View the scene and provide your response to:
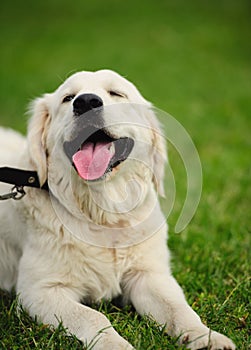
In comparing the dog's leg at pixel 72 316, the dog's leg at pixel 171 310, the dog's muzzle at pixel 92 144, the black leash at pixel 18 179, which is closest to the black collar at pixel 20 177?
the black leash at pixel 18 179

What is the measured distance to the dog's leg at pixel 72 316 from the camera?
2574 millimetres

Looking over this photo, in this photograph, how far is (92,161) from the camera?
2.96m

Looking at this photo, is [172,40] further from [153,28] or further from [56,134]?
[56,134]

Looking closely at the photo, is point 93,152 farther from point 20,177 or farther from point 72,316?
point 72,316

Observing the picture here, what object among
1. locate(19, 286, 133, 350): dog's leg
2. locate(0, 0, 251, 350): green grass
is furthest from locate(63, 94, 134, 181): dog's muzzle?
locate(0, 0, 251, 350): green grass

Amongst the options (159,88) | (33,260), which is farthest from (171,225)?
(159,88)

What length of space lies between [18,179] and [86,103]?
0.63 meters

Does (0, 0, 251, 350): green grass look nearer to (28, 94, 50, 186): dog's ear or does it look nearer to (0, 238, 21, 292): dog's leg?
(0, 238, 21, 292): dog's leg

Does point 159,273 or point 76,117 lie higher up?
point 76,117

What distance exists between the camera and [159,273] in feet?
10.4

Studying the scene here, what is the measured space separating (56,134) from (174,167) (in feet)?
10.3

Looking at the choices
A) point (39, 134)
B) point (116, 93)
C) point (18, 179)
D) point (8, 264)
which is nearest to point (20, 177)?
point (18, 179)

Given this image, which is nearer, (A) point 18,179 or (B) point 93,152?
(B) point 93,152

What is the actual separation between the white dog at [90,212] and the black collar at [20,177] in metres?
0.05
